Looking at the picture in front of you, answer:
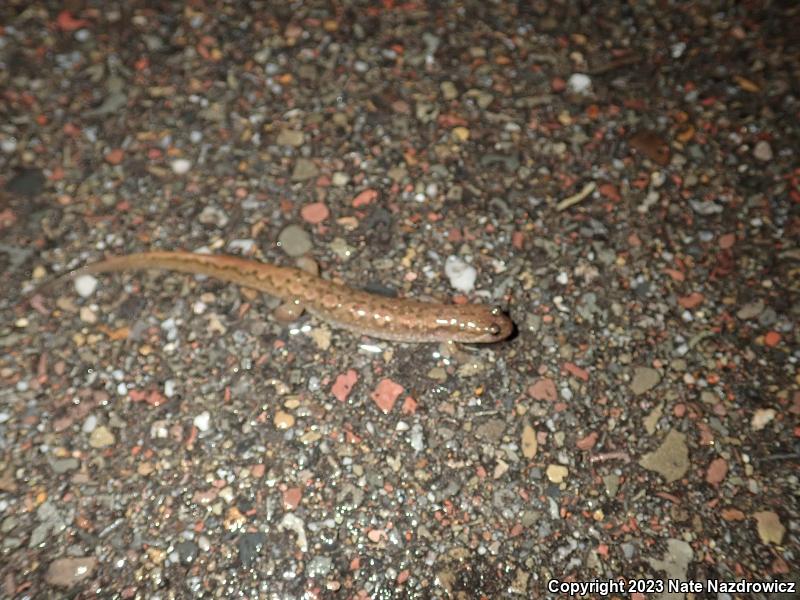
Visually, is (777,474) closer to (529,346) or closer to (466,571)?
(529,346)

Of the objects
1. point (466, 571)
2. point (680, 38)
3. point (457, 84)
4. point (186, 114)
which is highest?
point (680, 38)

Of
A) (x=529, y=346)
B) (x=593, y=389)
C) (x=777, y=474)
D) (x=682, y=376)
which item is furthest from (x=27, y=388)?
(x=777, y=474)

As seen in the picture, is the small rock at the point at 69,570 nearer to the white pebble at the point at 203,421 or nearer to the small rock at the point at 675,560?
the white pebble at the point at 203,421

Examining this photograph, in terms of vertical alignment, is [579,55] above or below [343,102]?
above

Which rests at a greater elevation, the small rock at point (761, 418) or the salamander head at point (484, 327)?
the salamander head at point (484, 327)

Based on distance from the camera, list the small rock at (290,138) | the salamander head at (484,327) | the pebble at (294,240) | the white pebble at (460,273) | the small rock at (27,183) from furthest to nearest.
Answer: the small rock at (290,138)
the small rock at (27,183)
the pebble at (294,240)
the white pebble at (460,273)
the salamander head at (484,327)

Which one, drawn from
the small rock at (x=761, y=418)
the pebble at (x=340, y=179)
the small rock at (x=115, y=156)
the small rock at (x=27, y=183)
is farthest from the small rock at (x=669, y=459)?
the small rock at (x=27, y=183)
